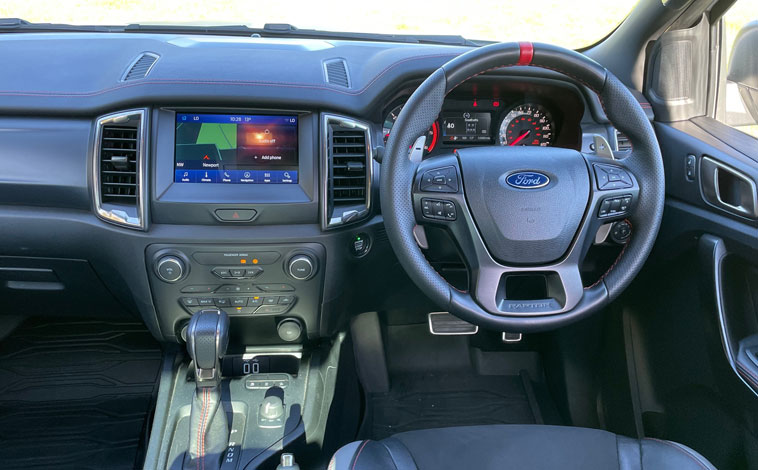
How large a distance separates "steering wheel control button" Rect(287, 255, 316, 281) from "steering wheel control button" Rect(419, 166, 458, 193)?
49 cm

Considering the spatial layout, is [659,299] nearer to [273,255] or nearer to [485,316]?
[485,316]

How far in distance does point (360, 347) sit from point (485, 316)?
116 cm

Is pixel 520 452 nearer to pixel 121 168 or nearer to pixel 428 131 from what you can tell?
pixel 428 131

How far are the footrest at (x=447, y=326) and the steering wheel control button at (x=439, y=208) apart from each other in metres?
0.95

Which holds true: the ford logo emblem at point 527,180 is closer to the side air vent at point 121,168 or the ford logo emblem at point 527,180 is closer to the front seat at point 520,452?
the front seat at point 520,452

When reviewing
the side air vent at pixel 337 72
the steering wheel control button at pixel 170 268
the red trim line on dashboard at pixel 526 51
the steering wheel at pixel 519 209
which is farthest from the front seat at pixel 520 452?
the side air vent at pixel 337 72


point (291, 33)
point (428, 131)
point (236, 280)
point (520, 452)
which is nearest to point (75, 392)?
point (236, 280)

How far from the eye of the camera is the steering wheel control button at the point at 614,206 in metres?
1.43

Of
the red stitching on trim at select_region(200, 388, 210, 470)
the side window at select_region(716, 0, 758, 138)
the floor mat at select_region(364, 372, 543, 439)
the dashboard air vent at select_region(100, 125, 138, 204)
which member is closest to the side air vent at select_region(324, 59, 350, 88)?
the dashboard air vent at select_region(100, 125, 138, 204)

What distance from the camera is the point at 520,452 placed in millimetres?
1364

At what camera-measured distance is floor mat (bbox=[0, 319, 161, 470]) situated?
Result: 7.00 ft

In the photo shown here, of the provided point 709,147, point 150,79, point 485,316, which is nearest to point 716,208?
point 709,147

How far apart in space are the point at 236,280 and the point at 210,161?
34 centimetres

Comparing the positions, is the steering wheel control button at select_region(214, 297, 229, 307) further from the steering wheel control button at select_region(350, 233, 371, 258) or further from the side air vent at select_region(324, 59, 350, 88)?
the side air vent at select_region(324, 59, 350, 88)
